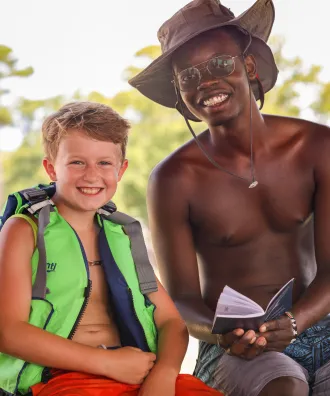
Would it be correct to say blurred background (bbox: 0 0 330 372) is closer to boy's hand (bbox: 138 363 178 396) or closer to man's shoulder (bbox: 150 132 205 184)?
man's shoulder (bbox: 150 132 205 184)

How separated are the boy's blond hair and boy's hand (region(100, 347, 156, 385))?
0.61 metres

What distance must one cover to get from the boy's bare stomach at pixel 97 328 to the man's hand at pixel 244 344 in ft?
1.09

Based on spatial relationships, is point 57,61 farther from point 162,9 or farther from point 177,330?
point 177,330

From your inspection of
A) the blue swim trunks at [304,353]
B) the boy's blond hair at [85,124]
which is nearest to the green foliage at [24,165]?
the blue swim trunks at [304,353]

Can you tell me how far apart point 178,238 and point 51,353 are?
0.79 meters

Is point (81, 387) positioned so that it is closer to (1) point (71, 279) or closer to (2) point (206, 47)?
(1) point (71, 279)

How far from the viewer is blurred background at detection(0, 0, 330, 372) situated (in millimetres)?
12133

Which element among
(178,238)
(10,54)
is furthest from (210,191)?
(10,54)

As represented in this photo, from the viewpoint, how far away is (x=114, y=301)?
2105mm

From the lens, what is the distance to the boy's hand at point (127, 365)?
1.94 m

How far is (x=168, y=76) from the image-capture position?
276cm

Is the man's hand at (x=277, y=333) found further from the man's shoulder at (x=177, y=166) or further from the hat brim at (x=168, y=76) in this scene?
the hat brim at (x=168, y=76)

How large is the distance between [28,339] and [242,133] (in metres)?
1.18

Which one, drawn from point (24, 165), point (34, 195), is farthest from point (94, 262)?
point (24, 165)
